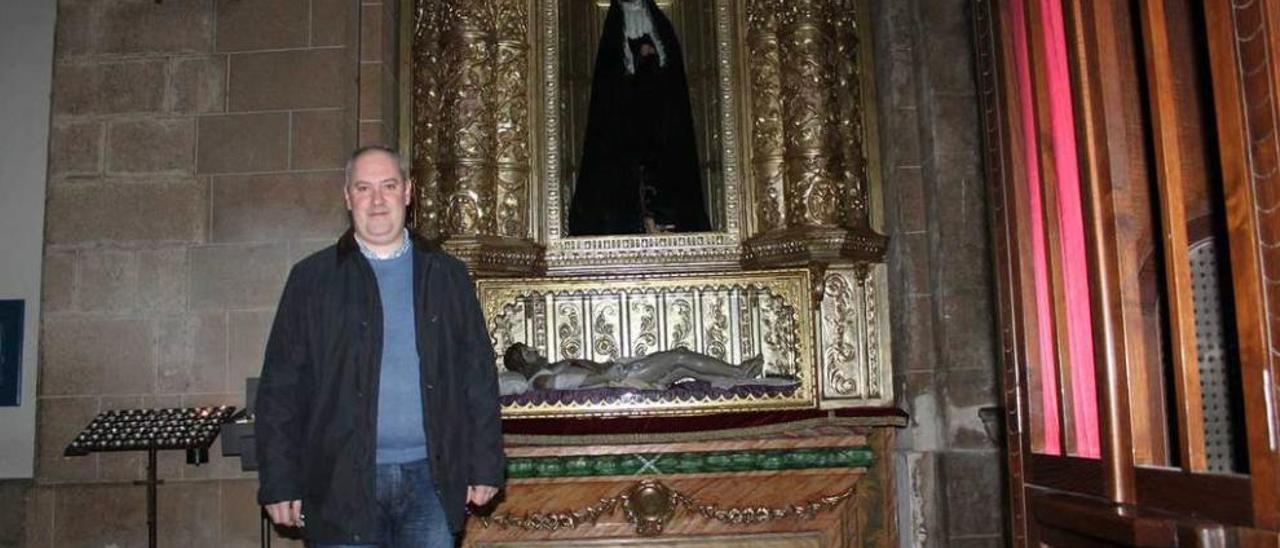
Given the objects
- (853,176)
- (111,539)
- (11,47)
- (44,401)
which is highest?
(11,47)

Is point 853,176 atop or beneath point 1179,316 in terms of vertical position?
atop

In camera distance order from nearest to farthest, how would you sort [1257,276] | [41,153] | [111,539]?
[1257,276], [111,539], [41,153]

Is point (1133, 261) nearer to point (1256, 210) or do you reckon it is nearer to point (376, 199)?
point (1256, 210)

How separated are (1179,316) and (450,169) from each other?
3957 mm

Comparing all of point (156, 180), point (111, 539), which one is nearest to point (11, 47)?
point (156, 180)

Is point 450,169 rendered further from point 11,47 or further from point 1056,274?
point 1056,274

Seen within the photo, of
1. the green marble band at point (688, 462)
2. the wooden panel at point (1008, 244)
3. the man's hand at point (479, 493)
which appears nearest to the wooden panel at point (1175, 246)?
the wooden panel at point (1008, 244)

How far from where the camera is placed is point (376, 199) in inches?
109

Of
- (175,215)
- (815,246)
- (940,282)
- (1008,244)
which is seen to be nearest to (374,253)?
(1008,244)

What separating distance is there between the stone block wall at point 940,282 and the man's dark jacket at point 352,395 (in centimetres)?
257

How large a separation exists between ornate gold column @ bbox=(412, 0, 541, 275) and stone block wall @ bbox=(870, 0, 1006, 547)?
1746 mm

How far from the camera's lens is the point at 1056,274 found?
2.23 m

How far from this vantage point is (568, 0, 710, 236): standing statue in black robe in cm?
557

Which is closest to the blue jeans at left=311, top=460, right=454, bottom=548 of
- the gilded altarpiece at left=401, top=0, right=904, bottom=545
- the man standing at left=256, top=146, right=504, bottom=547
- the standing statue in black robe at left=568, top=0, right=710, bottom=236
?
the man standing at left=256, top=146, right=504, bottom=547
